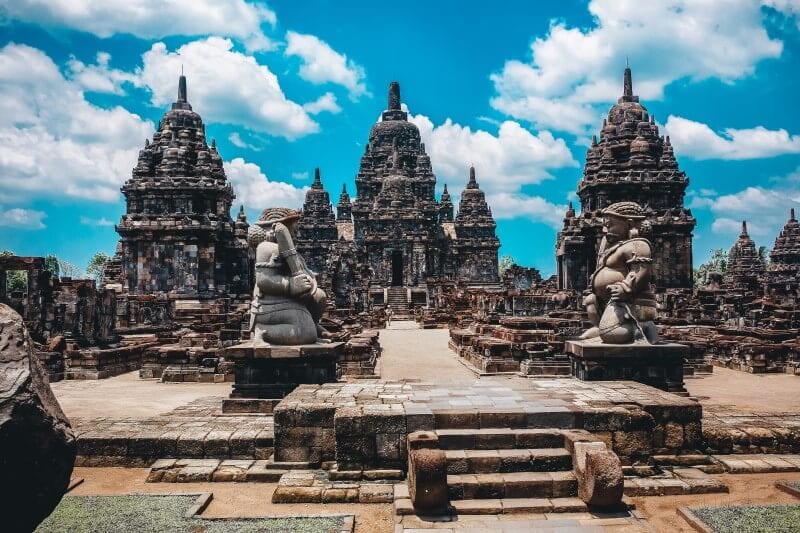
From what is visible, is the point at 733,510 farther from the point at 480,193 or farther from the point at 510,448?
the point at 480,193

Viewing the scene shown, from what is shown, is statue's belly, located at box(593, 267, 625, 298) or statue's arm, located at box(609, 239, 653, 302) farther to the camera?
statue's belly, located at box(593, 267, 625, 298)

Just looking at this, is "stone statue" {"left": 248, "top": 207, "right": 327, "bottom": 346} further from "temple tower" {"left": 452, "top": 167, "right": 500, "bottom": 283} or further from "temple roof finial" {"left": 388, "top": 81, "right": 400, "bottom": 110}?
"temple roof finial" {"left": 388, "top": 81, "right": 400, "bottom": 110}

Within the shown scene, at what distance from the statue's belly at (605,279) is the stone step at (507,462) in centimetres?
345

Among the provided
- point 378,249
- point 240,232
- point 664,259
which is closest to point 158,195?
point 240,232

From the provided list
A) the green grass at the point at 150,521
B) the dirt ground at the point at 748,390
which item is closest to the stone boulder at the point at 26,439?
the green grass at the point at 150,521

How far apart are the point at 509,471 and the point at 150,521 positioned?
2.74m

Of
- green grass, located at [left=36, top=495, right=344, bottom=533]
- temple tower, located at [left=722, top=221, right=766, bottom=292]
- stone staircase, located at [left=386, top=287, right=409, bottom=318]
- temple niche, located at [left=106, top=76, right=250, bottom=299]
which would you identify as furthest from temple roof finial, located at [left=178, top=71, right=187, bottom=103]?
temple tower, located at [left=722, top=221, right=766, bottom=292]

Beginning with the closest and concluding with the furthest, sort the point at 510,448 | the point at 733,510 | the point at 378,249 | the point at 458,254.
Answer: the point at 733,510 → the point at 510,448 → the point at 378,249 → the point at 458,254

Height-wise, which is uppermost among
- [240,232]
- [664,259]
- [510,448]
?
[240,232]

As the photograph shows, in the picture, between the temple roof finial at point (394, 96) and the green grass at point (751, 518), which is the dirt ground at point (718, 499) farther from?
the temple roof finial at point (394, 96)

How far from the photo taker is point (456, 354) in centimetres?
1620

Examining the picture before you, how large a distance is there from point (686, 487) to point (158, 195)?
98.0 ft

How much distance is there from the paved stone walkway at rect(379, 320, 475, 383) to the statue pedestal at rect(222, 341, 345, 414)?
268 cm

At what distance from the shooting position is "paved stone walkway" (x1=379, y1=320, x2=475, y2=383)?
1176 cm
